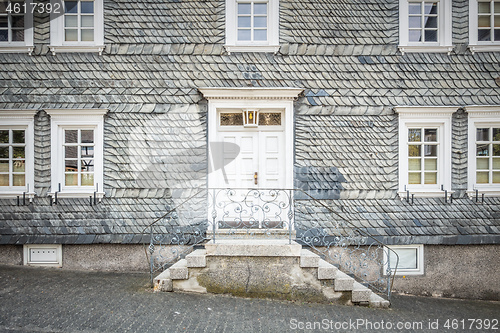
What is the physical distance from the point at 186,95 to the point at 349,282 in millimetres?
5029

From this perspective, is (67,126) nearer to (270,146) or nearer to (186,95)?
(186,95)

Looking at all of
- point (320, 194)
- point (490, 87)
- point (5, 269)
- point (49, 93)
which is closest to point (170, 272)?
point (320, 194)

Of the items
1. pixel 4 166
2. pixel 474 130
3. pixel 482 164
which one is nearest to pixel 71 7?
pixel 4 166

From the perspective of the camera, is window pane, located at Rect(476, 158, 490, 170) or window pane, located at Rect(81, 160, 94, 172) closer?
window pane, located at Rect(81, 160, 94, 172)

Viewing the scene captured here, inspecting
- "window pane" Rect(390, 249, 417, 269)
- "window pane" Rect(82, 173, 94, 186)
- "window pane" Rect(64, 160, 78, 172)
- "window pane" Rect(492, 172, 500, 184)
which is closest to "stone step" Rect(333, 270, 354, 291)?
"window pane" Rect(390, 249, 417, 269)

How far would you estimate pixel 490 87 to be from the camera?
700 cm

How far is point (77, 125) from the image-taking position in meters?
6.82

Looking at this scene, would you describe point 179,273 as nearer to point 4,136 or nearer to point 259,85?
point 259,85

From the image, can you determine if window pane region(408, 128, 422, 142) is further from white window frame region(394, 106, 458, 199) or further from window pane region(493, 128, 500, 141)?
window pane region(493, 128, 500, 141)

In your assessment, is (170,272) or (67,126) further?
(67,126)

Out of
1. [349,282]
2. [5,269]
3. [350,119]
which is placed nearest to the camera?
[349,282]

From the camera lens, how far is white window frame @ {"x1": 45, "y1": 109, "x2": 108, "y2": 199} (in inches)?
265

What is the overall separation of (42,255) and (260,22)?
7.20 meters

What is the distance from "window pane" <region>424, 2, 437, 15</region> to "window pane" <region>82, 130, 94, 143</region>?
8.23m
